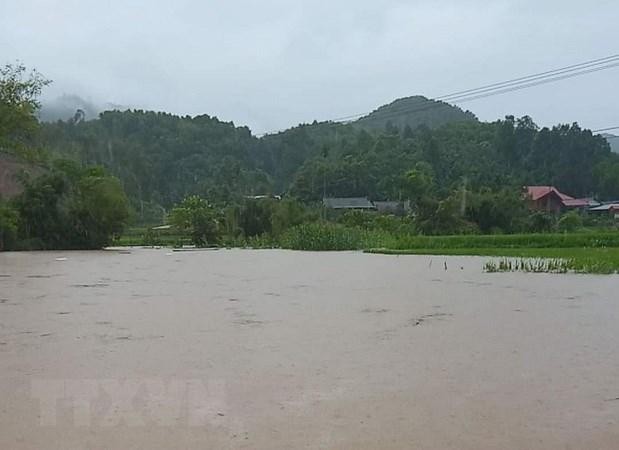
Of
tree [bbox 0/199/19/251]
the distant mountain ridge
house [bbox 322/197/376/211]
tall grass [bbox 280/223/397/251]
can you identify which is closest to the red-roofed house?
house [bbox 322/197/376/211]

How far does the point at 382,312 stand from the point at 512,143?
47725 millimetres

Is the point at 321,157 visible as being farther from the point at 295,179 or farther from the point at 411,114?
the point at 411,114

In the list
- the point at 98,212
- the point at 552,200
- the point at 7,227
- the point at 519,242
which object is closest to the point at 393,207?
the point at 552,200

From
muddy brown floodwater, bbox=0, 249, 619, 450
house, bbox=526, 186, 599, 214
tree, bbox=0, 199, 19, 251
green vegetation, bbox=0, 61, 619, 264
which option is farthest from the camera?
house, bbox=526, 186, 599, 214

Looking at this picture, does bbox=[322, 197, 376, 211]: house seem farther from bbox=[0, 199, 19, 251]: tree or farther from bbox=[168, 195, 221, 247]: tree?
bbox=[0, 199, 19, 251]: tree

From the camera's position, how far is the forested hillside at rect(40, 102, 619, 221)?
5494cm

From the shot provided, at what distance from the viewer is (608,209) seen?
50344 millimetres

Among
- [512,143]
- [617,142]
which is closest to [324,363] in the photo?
[512,143]

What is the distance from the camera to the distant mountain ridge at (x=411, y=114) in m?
81.1

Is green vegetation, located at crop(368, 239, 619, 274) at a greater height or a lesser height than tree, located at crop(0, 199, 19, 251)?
lesser

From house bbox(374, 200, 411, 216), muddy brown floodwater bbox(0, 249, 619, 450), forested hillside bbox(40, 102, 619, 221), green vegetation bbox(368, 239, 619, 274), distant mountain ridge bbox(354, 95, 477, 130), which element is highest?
distant mountain ridge bbox(354, 95, 477, 130)

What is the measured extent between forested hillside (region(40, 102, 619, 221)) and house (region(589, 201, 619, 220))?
3.20 metres

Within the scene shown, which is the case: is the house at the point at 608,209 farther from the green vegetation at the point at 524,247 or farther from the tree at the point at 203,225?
the tree at the point at 203,225

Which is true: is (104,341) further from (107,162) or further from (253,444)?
(107,162)
